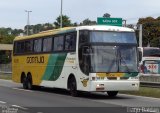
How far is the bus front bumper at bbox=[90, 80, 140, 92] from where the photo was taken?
21.6m

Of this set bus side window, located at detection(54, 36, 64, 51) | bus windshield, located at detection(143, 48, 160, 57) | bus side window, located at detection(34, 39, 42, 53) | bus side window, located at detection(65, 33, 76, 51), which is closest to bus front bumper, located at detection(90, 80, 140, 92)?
bus side window, located at detection(65, 33, 76, 51)

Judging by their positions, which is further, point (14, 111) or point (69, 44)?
point (69, 44)

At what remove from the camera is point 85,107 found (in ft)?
57.6

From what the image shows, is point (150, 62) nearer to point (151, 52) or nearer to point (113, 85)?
point (151, 52)

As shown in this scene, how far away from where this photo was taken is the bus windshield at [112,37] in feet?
73.6

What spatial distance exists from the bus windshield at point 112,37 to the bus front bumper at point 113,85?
1957mm

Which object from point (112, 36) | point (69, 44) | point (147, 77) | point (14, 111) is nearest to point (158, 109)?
point (14, 111)

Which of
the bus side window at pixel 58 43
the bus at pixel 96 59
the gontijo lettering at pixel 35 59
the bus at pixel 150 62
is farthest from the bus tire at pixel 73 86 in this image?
the bus at pixel 150 62

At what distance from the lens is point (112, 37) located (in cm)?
2266

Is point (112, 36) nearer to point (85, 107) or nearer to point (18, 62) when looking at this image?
point (85, 107)

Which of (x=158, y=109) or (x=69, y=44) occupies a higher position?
(x=69, y=44)

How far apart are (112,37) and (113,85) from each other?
2.33m

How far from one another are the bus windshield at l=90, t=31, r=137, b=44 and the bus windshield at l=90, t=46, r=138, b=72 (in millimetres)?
385

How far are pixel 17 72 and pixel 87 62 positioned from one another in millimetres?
11715
